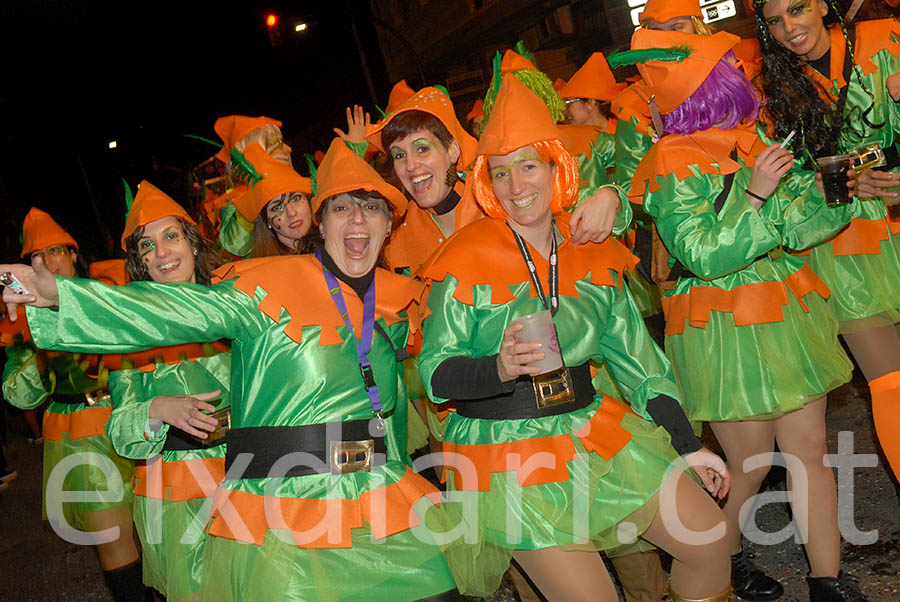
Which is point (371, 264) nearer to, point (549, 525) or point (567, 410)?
point (567, 410)

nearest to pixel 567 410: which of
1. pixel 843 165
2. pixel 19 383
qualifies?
pixel 843 165

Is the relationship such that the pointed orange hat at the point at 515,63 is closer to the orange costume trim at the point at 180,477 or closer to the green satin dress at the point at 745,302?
the green satin dress at the point at 745,302

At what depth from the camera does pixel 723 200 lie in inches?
131

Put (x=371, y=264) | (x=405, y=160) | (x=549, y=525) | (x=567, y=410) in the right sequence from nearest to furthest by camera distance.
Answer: (x=549, y=525) → (x=567, y=410) → (x=371, y=264) → (x=405, y=160)

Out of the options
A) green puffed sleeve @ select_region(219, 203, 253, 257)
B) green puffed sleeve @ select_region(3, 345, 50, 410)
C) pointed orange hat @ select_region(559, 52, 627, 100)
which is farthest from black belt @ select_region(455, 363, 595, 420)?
pointed orange hat @ select_region(559, 52, 627, 100)

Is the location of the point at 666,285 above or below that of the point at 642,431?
above

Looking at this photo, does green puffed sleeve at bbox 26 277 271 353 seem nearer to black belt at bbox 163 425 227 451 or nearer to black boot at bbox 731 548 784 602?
black belt at bbox 163 425 227 451

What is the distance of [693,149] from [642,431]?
1.21 metres

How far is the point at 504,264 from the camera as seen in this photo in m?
2.93

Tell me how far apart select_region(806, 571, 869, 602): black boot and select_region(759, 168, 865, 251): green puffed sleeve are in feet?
4.48

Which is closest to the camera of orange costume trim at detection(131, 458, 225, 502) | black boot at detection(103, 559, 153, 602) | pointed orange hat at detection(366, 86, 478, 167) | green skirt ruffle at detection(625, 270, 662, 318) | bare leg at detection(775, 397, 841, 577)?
bare leg at detection(775, 397, 841, 577)

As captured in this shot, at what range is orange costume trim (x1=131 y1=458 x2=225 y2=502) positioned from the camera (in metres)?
3.52

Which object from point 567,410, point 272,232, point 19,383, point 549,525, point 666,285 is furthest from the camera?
point 19,383

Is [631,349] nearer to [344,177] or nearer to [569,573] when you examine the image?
[569,573]
